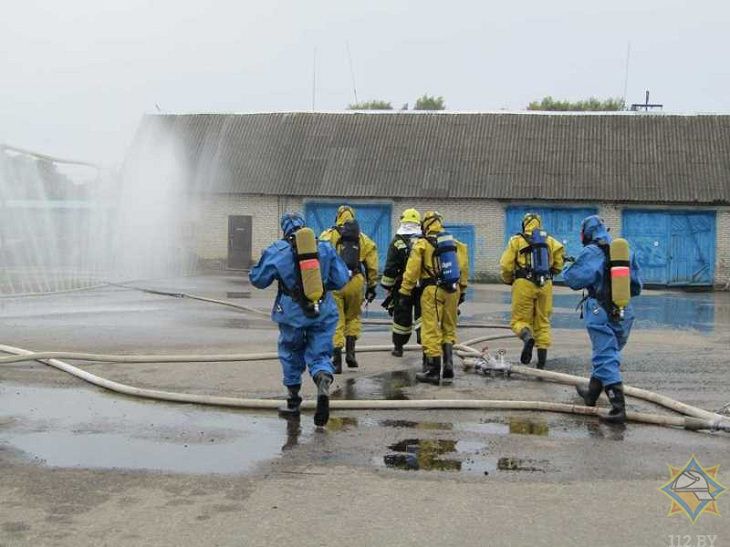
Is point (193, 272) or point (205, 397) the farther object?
point (193, 272)

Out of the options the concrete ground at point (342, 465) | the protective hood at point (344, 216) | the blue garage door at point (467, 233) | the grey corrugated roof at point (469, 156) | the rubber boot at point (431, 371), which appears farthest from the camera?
the blue garage door at point (467, 233)

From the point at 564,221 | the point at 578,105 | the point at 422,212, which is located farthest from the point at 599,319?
the point at 578,105

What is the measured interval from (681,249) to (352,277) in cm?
2213

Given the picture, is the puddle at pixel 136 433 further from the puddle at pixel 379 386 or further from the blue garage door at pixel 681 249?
the blue garage door at pixel 681 249

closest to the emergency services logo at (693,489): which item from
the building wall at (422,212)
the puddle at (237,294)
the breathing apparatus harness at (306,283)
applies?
the breathing apparatus harness at (306,283)

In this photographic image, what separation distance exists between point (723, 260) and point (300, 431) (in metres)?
25.2

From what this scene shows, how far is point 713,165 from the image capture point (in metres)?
29.6

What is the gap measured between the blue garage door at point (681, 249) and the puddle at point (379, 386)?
845 inches

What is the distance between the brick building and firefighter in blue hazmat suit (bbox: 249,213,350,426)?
23007 millimetres

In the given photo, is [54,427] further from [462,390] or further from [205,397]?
[462,390]

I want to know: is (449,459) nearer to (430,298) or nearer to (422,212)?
(430,298)

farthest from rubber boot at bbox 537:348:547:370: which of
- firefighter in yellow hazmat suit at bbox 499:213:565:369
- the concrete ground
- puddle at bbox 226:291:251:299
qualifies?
puddle at bbox 226:291:251:299

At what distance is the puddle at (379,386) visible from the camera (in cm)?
836

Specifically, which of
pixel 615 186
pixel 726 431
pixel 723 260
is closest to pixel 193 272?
pixel 615 186
